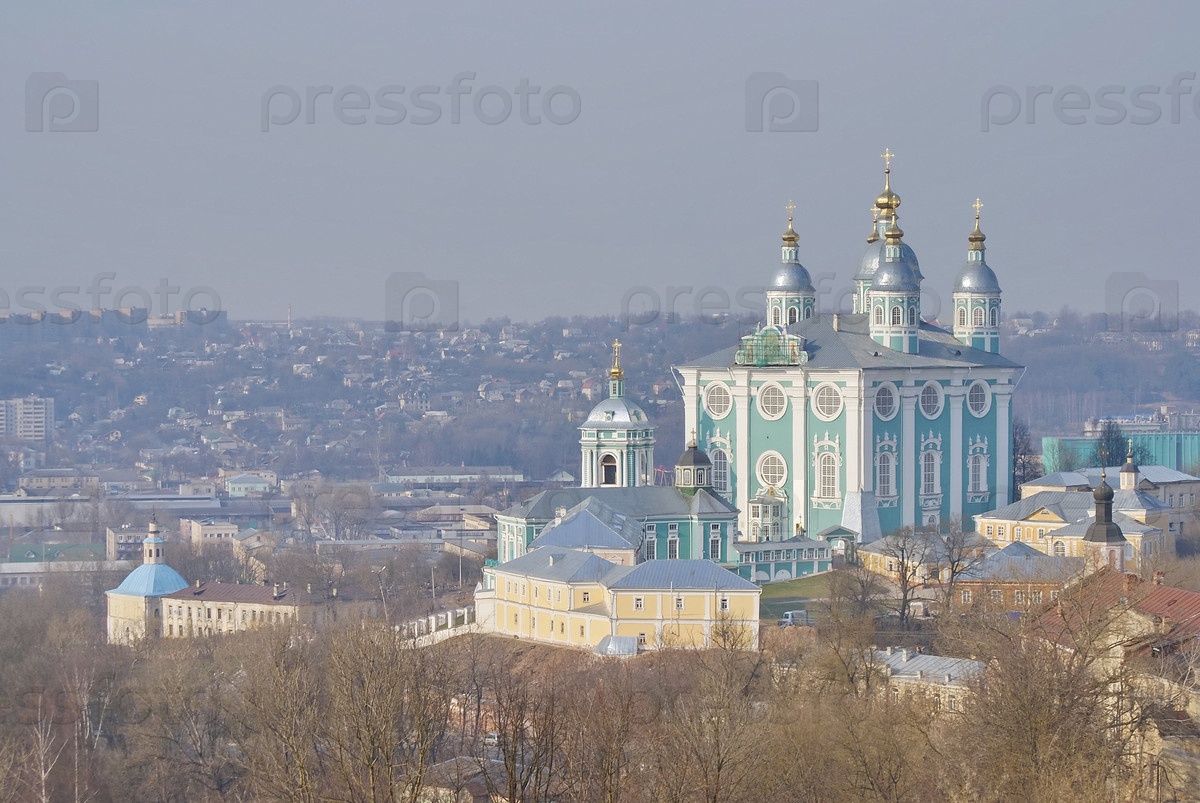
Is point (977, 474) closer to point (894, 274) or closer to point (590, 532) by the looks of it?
point (894, 274)

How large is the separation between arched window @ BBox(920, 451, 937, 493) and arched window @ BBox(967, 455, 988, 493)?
1024mm

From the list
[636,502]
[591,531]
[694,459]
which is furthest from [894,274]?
[591,531]

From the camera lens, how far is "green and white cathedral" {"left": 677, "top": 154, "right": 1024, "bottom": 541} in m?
48.1

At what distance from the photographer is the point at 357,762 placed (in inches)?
960

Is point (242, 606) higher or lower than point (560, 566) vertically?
lower

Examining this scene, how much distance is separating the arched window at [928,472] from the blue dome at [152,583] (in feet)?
55.6

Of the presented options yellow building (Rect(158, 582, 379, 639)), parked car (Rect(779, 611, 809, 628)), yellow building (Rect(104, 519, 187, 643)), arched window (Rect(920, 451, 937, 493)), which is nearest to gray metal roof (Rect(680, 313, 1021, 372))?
arched window (Rect(920, 451, 937, 493))

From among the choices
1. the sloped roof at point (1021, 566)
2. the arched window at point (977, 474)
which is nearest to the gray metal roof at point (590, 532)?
the sloped roof at point (1021, 566)

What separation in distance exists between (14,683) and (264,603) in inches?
474

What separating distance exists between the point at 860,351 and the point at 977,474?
3.65 meters

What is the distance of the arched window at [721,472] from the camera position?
4912 cm

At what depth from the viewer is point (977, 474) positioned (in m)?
50.3

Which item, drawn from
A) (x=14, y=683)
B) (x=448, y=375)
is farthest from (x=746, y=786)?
(x=448, y=375)

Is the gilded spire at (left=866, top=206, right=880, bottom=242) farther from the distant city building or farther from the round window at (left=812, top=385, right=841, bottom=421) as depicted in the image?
the distant city building
